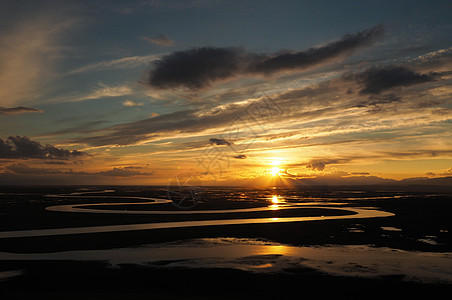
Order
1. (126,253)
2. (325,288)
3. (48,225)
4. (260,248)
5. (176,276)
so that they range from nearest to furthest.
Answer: (325,288) < (176,276) < (126,253) < (260,248) < (48,225)

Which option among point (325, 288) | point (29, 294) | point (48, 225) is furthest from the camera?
point (48, 225)

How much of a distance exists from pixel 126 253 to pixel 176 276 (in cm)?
810

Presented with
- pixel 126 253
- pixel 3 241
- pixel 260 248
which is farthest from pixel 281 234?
pixel 3 241

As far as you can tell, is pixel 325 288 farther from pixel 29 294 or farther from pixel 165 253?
pixel 29 294

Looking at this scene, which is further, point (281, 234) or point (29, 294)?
point (281, 234)

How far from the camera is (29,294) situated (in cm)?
1766

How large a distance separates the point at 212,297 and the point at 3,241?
2479cm

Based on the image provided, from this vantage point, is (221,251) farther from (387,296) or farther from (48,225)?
(48,225)

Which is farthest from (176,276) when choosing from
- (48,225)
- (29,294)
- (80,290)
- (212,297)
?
(48,225)

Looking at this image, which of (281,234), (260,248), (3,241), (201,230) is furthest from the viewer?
(201,230)

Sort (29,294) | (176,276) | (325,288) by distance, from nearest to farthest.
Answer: (29,294), (325,288), (176,276)

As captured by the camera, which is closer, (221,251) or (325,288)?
(325,288)

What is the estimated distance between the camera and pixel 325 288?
62.6ft

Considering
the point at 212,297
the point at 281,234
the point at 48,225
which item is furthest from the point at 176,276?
the point at 48,225
